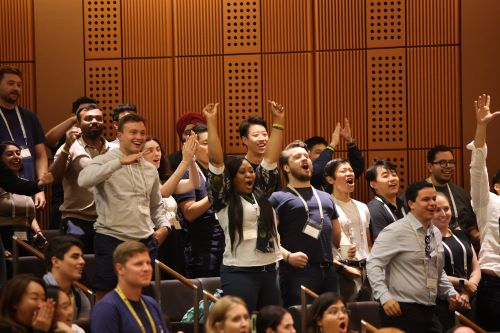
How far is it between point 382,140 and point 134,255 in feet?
13.5

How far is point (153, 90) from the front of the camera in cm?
887

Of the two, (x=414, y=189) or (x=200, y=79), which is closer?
(x=414, y=189)

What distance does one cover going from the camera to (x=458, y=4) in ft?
28.6

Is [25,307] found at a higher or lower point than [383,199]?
lower

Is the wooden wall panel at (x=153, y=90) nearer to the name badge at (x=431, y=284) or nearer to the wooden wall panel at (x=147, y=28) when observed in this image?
the wooden wall panel at (x=147, y=28)

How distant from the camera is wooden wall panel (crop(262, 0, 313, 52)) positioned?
29.0 ft

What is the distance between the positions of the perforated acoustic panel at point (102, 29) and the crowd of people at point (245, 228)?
4.97 feet

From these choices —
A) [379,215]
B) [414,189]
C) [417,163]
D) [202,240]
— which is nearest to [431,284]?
[414,189]

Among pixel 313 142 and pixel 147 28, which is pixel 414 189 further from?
pixel 147 28

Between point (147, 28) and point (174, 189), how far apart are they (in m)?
2.39

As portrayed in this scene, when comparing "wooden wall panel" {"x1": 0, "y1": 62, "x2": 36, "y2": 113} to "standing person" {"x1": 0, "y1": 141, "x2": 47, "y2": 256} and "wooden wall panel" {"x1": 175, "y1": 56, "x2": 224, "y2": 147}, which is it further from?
"standing person" {"x1": 0, "y1": 141, "x2": 47, "y2": 256}

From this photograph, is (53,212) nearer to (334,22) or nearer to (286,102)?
(286,102)

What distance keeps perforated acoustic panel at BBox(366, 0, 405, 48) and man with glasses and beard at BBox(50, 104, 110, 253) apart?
2.99m

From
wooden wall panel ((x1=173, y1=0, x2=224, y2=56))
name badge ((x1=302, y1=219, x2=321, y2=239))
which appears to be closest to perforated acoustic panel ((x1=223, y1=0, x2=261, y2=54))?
wooden wall panel ((x1=173, y1=0, x2=224, y2=56))
